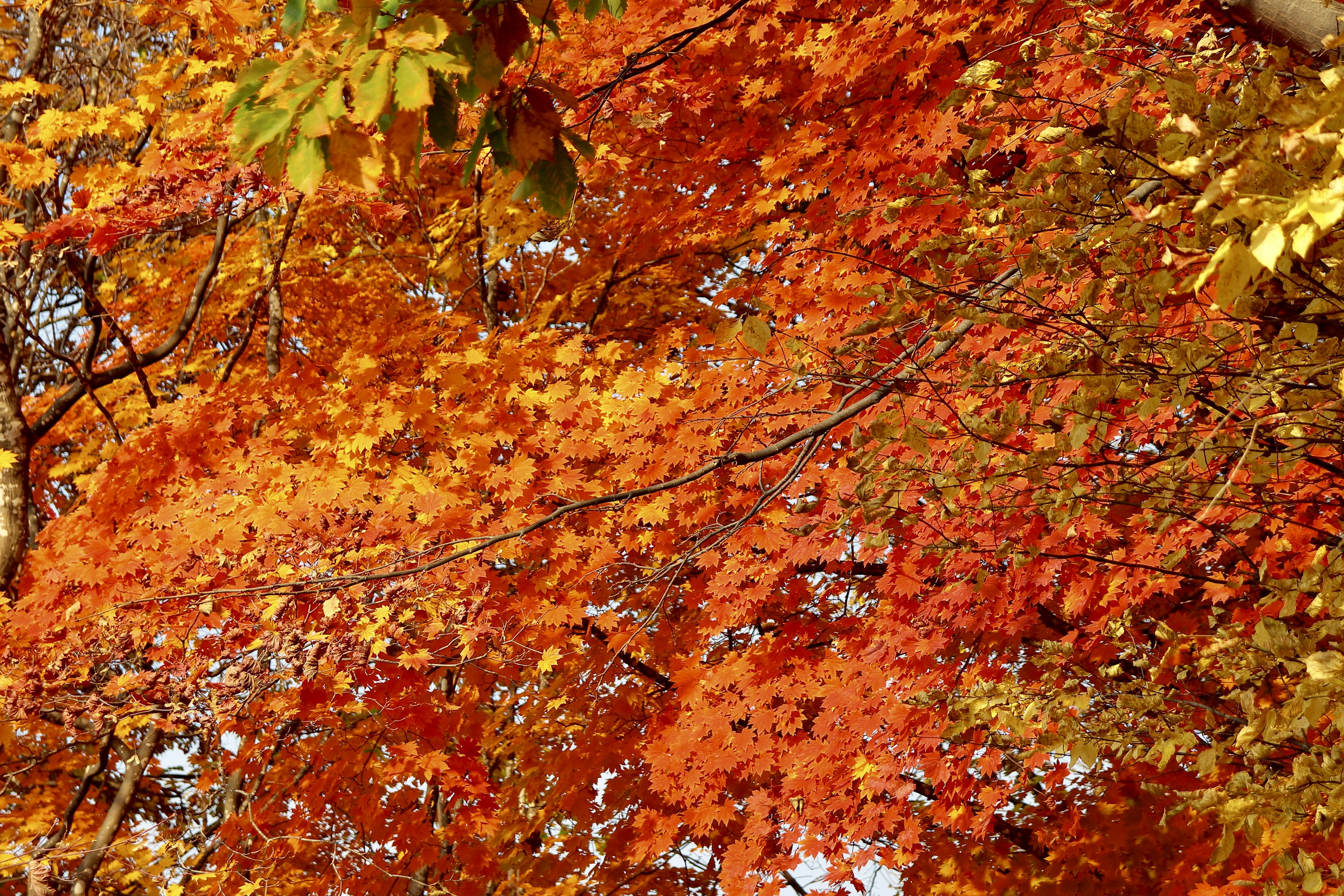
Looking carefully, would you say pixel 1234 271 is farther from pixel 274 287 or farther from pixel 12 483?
pixel 274 287

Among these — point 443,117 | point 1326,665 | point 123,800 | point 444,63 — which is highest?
point 444,63

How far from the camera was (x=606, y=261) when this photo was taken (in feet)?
35.6

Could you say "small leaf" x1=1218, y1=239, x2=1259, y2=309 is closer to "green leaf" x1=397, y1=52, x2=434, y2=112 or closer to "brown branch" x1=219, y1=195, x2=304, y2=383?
"green leaf" x1=397, y1=52, x2=434, y2=112

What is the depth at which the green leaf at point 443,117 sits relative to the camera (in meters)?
2.32

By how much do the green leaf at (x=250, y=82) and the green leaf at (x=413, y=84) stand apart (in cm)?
31

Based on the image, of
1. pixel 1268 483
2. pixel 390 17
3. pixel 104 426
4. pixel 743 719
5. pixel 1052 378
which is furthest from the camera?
pixel 104 426

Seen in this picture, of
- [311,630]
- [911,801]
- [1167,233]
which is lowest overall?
[911,801]

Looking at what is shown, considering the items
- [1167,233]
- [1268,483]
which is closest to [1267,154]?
[1167,233]

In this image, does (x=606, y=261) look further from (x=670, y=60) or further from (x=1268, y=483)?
(x=1268, y=483)

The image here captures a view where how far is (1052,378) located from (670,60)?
19.5 ft

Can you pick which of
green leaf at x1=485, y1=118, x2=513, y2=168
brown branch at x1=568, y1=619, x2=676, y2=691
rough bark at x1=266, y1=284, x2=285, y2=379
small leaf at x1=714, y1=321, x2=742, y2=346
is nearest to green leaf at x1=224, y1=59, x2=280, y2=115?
green leaf at x1=485, y1=118, x2=513, y2=168

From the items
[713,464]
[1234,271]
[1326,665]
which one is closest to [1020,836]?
[713,464]

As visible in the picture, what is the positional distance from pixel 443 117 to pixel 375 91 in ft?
1.04

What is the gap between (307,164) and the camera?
6.83ft
